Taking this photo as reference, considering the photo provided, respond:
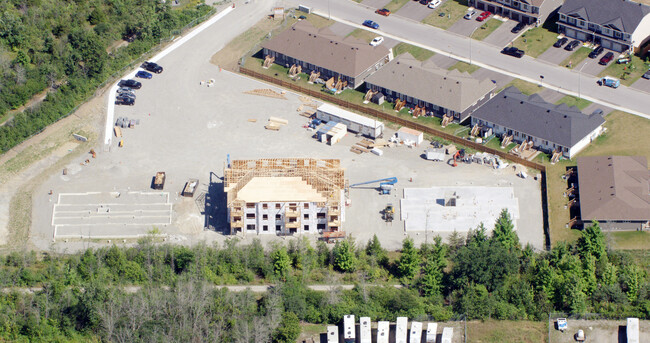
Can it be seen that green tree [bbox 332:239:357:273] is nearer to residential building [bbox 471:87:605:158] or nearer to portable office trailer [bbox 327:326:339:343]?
portable office trailer [bbox 327:326:339:343]

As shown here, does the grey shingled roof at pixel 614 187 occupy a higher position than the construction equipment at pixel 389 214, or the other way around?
the grey shingled roof at pixel 614 187

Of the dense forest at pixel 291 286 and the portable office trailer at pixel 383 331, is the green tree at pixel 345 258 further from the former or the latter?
the portable office trailer at pixel 383 331

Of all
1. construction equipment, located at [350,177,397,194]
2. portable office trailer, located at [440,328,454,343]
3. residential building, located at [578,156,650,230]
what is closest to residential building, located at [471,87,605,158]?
residential building, located at [578,156,650,230]

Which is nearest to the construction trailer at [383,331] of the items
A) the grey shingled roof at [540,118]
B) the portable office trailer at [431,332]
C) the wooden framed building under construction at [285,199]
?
the portable office trailer at [431,332]

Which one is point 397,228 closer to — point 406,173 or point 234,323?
point 406,173

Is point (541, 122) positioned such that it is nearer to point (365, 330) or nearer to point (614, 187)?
point (614, 187)

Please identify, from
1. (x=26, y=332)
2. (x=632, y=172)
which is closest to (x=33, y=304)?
(x=26, y=332)

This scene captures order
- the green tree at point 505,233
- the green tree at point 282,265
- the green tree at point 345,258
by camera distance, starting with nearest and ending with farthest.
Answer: the green tree at point 282,265, the green tree at point 345,258, the green tree at point 505,233
